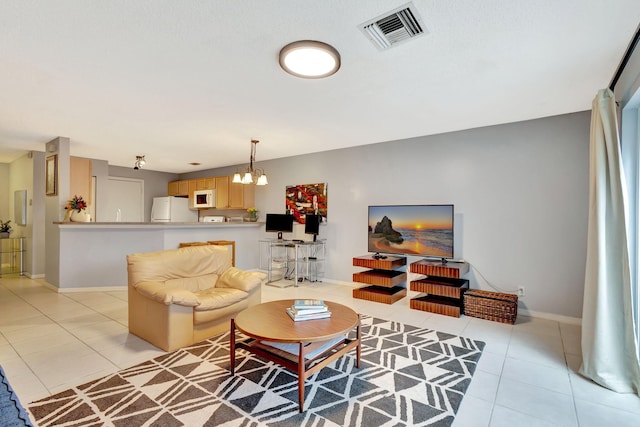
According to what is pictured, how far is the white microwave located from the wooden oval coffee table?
5127mm

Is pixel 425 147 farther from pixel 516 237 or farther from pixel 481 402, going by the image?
pixel 481 402

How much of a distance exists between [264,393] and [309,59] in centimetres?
232

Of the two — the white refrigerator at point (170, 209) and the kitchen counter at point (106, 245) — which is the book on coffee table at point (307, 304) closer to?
the kitchen counter at point (106, 245)

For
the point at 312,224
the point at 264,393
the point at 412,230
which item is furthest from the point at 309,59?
the point at 312,224

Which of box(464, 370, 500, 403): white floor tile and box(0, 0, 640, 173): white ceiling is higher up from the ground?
box(0, 0, 640, 173): white ceiling

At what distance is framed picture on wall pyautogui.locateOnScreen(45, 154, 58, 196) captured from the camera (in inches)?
188

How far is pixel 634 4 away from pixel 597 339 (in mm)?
2132

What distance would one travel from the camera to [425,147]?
4.54m

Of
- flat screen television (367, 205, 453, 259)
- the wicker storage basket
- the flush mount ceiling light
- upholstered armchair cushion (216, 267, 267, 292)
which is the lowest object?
the wicker storage basket

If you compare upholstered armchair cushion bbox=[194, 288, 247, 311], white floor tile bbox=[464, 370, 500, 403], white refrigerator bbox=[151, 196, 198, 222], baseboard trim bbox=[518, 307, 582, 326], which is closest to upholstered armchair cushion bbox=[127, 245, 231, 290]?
upholstered armchair cushion bbox=[194, 288, 247, 311]

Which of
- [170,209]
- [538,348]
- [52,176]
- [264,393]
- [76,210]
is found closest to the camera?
[264,393]

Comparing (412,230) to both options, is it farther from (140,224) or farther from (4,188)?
(4,188)

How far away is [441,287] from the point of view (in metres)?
3.91

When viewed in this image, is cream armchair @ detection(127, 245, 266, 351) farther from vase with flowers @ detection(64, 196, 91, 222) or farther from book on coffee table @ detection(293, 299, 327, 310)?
vase with flowers @ detection(64, 196, 91, 222)
